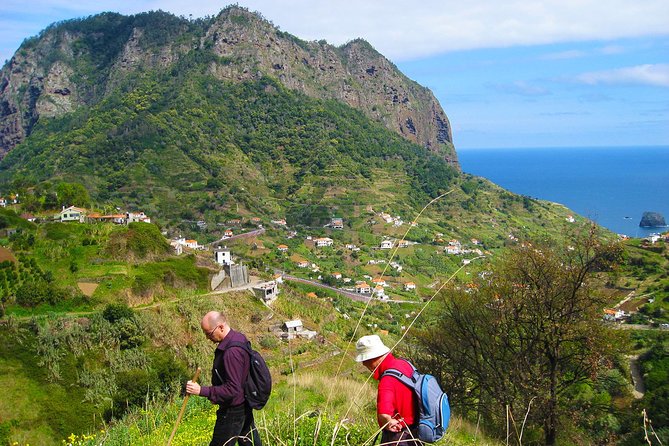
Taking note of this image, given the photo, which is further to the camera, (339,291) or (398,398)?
(339,291)

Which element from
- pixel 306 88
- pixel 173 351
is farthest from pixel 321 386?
pixel 306 88

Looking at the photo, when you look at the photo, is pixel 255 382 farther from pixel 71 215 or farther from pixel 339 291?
pixel 339 291

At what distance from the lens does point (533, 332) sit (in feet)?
32.4

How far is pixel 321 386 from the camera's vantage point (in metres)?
8.30

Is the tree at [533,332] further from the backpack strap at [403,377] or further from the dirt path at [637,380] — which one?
the dirt path at [637,380]

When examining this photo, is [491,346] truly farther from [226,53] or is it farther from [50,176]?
[226,53]

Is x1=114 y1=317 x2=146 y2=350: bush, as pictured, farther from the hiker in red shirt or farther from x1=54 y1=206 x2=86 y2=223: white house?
the hiker in red shirt

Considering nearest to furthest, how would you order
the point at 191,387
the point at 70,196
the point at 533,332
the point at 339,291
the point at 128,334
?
the point at 191,387 < the point at 533,332 < the point at 128,334 < the point at 70,196 < the point at 339,291

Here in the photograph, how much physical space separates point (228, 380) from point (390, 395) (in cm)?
111

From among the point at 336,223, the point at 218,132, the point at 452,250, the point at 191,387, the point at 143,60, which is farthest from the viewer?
the point at 143,60

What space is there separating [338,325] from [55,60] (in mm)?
116535

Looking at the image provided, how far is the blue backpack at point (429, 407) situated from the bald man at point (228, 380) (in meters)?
1.04

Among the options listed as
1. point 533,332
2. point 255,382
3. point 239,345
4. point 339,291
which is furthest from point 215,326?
point 339,291

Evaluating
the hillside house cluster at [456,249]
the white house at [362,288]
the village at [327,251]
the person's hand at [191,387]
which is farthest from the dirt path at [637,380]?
the hillside house cluster at [456,249]
